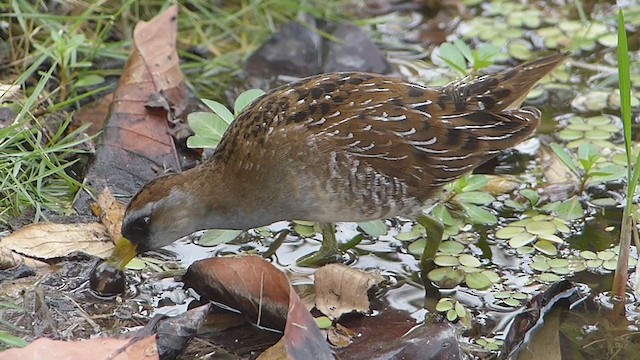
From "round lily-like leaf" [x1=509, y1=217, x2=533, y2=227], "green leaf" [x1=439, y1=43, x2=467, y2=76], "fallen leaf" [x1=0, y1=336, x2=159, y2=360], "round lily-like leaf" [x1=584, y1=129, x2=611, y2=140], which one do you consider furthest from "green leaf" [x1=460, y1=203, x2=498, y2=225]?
"fallen leaf" [x1=0, y1=336, x2=159, y2=360]

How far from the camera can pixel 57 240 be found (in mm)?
4742

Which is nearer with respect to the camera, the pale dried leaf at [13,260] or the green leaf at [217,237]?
the pale dried leaf at [13,260]

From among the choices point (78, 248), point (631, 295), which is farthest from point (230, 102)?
point (631, 295)

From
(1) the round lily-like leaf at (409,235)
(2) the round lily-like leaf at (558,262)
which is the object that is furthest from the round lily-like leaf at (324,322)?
(2) the round lily-like leaf at (558,262)

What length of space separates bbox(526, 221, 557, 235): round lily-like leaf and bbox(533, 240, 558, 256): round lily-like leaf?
45 millimetres

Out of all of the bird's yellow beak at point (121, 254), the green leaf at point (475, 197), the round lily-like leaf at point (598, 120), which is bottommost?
the round lily-like leaf at point (598, 120)

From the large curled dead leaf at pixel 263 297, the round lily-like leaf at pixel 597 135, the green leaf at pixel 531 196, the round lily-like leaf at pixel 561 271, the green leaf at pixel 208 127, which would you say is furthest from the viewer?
the round lily-like leaf at pixel 597 135

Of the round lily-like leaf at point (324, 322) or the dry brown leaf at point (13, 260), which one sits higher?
the dry brown leaf at point (13, 260)

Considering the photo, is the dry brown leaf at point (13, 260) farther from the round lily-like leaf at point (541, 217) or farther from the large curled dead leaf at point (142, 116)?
the round lily-like leaf at point (541, 217)

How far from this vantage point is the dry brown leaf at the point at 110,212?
4.88m

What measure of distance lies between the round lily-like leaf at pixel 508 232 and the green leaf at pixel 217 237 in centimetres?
120

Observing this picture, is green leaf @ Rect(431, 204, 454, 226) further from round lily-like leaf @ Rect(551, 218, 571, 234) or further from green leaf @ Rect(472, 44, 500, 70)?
green leaf @ Rect(472, 44, 500, 70)

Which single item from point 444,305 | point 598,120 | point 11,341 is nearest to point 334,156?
point 444,305

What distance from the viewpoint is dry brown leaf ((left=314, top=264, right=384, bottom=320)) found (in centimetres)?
446
